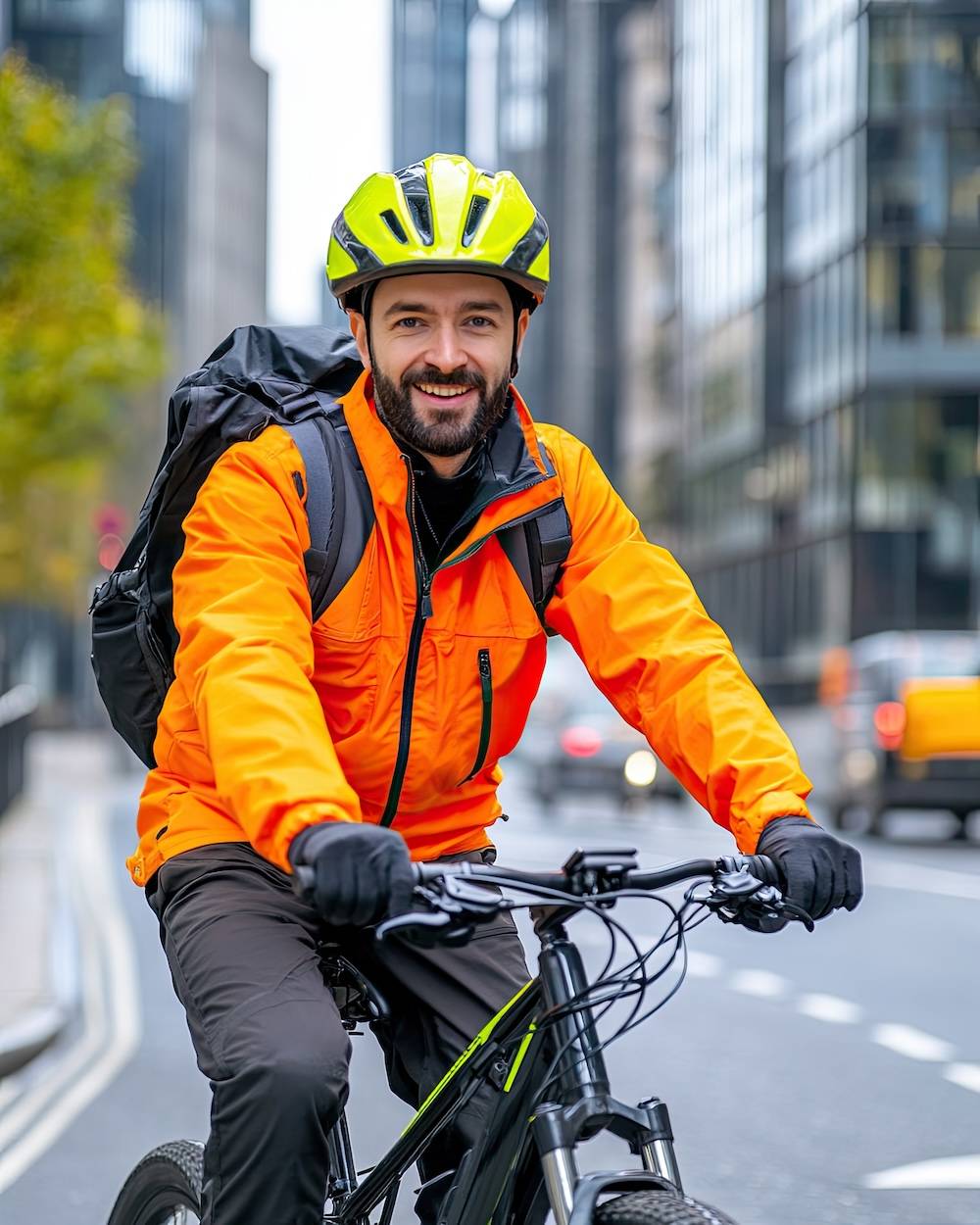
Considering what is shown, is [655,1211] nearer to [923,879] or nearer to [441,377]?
[441,377]

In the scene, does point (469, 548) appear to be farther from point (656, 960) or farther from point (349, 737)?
point (656, 960)

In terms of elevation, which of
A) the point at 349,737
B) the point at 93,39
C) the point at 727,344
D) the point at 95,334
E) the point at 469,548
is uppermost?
the point at 93,39

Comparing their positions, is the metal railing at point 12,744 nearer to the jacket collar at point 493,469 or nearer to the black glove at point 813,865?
the jacket collar at point 493,469

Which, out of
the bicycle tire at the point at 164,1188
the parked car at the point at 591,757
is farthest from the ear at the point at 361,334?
the parked car at the point at 591,757

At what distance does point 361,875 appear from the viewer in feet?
8.69

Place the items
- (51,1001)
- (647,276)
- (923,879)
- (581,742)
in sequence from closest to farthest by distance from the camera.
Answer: (51,1001) < (923,879) < (581,742) < (647,276)

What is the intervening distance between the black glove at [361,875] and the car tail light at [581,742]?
2081cm

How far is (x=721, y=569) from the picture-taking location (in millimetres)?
59688

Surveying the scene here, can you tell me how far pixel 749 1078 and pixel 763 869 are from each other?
5342 mm

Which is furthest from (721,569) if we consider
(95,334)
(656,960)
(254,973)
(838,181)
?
(254,973)

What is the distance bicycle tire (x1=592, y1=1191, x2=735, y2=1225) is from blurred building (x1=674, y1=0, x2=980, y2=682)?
4369 cm

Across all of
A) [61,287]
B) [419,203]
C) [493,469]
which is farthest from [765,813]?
[61,287]

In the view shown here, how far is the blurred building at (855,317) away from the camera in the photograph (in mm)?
45531

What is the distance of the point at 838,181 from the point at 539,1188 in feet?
152
